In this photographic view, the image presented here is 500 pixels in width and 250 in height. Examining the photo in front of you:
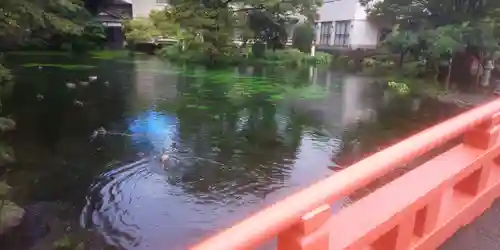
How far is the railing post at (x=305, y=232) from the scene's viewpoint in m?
1.34

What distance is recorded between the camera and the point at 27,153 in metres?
6.60

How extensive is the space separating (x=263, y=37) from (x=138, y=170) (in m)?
16.7

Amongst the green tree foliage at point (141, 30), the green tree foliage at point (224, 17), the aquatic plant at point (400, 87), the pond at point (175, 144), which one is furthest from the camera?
the green tree foliage at point (141, 30)

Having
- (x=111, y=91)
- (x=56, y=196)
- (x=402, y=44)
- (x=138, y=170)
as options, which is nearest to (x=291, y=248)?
(x=56, y=196)

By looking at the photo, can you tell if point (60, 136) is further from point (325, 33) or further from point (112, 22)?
point (325, 33)

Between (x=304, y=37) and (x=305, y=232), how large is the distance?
23.6m

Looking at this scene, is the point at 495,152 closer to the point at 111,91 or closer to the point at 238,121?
the point at 238,121

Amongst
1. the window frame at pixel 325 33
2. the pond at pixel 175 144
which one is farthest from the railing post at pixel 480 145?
the window frame at pixel 325 33

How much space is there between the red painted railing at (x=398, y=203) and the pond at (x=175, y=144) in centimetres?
260

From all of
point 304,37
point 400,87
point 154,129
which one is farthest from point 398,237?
point 304,37

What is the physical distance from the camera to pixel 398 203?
186cm

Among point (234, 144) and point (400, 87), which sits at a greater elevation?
point (400, 87)

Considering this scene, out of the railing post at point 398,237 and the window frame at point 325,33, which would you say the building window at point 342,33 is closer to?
the window frame at point 325,33

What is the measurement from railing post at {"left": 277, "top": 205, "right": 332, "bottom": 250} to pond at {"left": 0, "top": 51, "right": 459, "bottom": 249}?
2.98 metres
